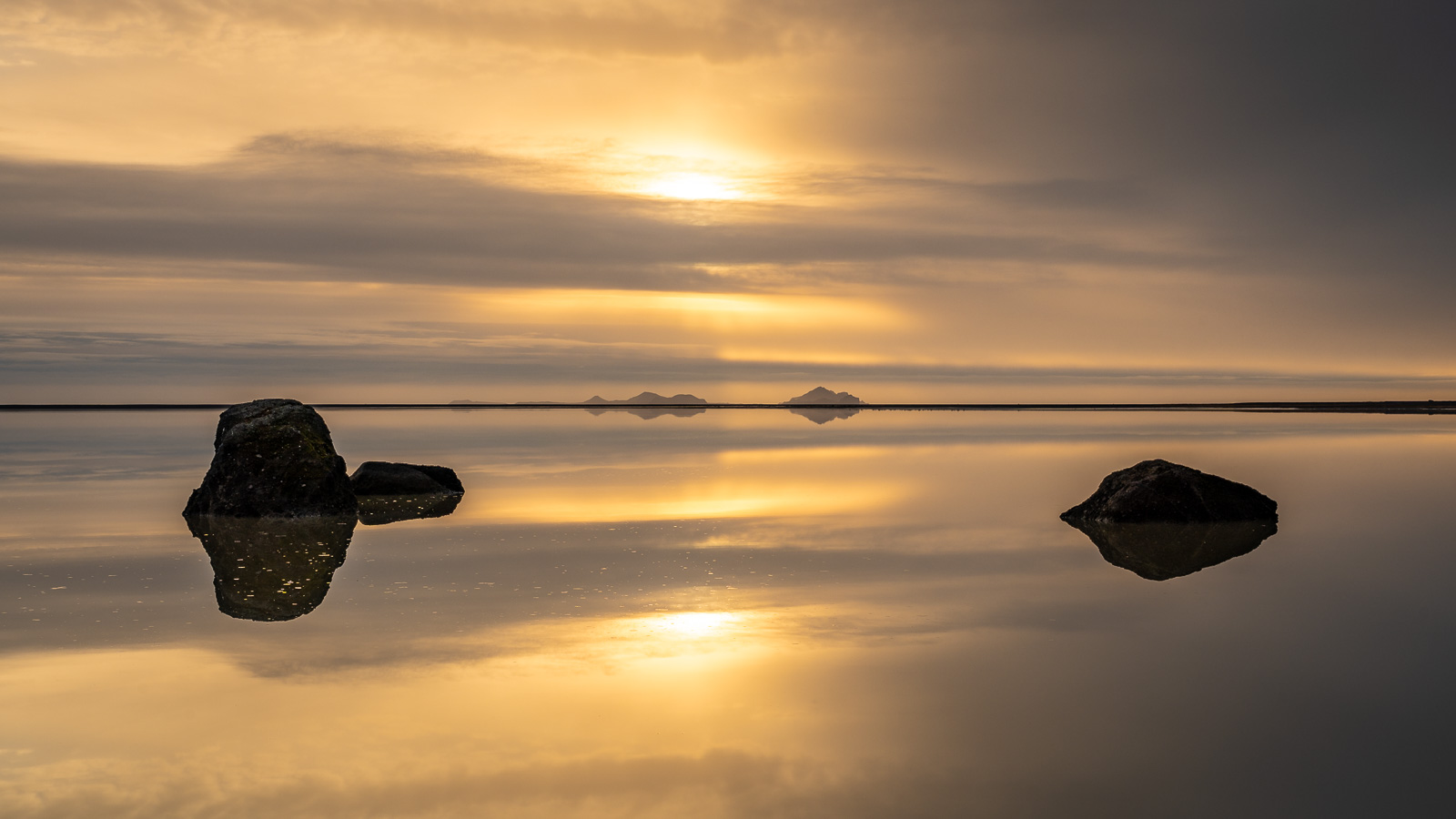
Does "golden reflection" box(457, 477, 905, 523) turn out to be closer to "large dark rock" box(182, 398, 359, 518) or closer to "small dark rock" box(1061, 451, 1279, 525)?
"large dark rock" box(182, 398, 359, 518)

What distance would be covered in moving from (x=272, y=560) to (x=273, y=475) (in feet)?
20.7

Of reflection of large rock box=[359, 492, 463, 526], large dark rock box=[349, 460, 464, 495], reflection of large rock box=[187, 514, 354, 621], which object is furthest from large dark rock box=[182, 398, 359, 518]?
large dark rock box=[349, 460, 464, 495]

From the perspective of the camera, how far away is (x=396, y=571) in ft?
51.7

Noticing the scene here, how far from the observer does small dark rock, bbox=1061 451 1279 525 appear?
70.5 feet

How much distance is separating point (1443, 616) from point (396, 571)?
45.7ft

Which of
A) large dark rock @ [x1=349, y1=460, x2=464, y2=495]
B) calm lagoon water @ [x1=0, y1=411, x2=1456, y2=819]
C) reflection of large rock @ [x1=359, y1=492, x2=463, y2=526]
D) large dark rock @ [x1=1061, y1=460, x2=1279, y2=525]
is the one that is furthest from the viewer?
large dark rock @ [x1=349, y1=460, x2=464, y2=495]

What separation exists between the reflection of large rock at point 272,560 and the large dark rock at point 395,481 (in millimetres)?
4431

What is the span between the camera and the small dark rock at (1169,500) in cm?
2148

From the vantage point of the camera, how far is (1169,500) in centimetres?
2148

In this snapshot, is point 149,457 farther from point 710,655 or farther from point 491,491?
point 710,655

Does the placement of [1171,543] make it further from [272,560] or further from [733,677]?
[272,560]

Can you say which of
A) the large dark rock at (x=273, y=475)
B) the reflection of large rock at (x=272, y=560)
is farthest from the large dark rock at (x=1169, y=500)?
the large dark rock at (x=273, y=475)

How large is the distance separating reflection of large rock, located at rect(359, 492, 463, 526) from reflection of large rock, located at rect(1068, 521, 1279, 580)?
45.4 ft

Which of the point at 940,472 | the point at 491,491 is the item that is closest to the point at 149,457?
the point at 491,491
